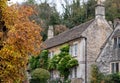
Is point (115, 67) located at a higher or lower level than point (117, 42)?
lower

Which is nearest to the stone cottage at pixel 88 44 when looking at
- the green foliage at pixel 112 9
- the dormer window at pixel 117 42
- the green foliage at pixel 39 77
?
the dormer window at pixel 117 42

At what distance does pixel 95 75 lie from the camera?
40312 millimetres

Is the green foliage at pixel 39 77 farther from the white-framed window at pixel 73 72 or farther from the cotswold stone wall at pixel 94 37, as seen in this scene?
the cotswold stone wall at pixel 94 37

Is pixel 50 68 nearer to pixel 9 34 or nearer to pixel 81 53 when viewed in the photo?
pixel 81 53

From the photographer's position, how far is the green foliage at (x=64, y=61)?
147 feet

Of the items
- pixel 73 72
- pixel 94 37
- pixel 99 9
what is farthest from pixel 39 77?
pixel 99 9

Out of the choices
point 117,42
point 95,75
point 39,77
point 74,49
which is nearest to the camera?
point 117,42

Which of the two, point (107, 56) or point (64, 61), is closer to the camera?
point (107, 56)

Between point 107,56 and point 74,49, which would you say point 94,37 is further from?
point 107,56

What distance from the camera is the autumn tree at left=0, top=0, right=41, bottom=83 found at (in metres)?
14.8

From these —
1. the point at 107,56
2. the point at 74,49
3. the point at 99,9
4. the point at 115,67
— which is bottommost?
the point at 115,67

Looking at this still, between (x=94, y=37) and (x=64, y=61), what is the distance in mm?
5261

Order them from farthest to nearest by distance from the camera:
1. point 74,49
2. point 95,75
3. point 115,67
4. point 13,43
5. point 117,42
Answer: point 74,49
point 95,75
point 117,42
point 115,67
point 13,43

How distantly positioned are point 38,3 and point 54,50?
4220cm
